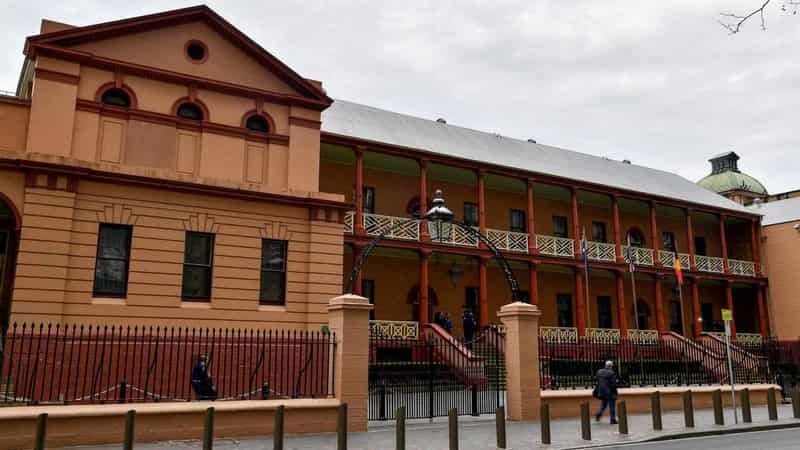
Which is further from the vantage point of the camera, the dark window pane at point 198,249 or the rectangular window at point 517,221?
the rectangular window at point 517,221

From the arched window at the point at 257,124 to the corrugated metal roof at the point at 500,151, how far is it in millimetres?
4756

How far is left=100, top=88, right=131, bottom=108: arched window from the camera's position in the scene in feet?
56.8

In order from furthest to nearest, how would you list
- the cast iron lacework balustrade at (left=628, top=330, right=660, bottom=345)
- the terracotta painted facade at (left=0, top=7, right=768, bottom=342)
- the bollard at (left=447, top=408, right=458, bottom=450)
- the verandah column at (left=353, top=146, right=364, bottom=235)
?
the cast iron lacework balustrade at (left=628, top=330, right=660, bottom=345), the verandah column at (left=353, top=146, right=364, bottom=235), the terracotta painted facade at (left=0, top=7, right=768, bottom=342), the bollard at (left=447, top=408, right=458, bottom=450)

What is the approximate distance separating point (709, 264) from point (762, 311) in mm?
3856

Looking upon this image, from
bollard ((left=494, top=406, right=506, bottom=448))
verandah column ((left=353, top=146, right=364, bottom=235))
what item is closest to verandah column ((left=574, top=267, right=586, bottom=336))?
verandah column ((left=353, top=146, right=364, bottom=235))

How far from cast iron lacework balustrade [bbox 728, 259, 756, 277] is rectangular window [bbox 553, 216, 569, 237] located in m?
9.61

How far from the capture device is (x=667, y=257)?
33062 mm

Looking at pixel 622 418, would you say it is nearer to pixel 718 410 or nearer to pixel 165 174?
pixel 718 410

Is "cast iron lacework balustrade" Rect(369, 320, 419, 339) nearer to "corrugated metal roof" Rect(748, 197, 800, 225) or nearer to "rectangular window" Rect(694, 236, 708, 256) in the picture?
"rectangular window" Rect(694, 236, 708, 256)

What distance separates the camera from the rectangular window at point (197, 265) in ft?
55.9

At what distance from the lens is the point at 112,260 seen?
16.1 meters

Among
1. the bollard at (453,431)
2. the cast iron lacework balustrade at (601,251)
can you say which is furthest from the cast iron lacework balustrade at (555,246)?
the bollard at (453,431)

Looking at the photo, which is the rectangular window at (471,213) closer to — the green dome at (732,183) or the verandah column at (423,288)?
the verandah column at (423,288)

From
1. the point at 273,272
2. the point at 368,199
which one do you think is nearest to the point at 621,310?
the point at 368,199
